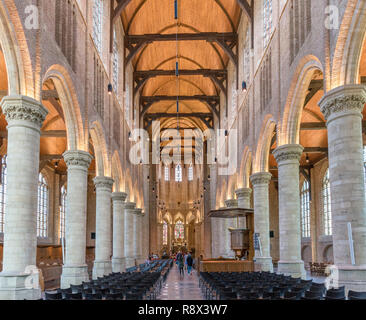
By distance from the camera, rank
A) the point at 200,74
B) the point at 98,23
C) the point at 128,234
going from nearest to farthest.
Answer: the point at 98,23 < the point at 128,234 < the point at 200,74

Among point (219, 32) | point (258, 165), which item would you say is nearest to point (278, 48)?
point (258, 165)

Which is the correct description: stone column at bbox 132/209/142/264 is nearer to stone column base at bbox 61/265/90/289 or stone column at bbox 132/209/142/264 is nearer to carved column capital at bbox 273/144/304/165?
stone column base at bbox 61/265/90/289

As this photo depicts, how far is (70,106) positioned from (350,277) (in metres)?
12.7

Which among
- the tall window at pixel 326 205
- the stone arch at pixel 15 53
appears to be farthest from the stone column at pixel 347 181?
the tall window at pixel 326 205

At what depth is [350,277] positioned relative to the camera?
1207 centimetres

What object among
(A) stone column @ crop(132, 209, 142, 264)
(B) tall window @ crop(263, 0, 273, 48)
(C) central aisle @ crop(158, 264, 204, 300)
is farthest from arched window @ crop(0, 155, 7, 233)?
(B) tall window @ crop(263, 0, 273, 48)

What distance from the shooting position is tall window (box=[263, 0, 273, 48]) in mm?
23062

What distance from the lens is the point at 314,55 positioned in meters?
15.3

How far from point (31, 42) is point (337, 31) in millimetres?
9237

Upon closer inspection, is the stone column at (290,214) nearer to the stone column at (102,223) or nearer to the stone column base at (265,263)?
the stone column base at (265,263)

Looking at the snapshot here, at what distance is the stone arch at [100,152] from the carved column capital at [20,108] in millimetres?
9762

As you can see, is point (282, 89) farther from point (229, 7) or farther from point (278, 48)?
point (229, 7)

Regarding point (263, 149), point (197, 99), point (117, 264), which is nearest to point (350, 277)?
point (263, 149)

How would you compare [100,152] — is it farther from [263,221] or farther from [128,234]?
[128,234]
